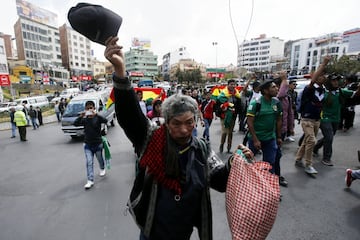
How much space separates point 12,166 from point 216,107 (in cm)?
617

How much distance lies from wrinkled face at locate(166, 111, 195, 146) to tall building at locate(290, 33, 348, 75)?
2886 inches

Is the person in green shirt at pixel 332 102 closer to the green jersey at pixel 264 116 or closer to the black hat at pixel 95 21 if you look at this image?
the green jersey at pixel 264 116

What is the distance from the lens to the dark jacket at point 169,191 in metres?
1.35

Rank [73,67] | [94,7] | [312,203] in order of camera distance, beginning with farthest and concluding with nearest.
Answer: [73,67] → [312,203] → [94,7]

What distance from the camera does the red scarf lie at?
1.36m

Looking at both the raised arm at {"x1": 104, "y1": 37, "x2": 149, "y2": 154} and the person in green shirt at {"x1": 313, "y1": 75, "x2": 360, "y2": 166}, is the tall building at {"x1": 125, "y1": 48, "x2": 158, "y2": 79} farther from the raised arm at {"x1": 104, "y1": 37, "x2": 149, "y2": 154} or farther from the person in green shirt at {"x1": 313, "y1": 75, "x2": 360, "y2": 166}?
the raised arm at {"x1": 104, "y1": 37, "x2": 149, "y2": 154}

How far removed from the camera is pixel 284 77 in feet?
14.3

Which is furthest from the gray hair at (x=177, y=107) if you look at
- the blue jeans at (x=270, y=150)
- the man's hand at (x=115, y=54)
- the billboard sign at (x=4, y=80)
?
the billboard sign at (x=4, y=80)

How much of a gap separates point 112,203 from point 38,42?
69.0 metres

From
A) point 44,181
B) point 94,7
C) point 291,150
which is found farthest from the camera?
point 291,150

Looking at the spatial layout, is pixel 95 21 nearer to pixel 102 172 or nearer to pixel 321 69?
pixel 321 69

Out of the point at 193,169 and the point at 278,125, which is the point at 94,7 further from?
the point at 278,125

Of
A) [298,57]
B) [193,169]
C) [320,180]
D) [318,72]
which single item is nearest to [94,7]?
[193,169]

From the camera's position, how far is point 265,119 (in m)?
3.41
